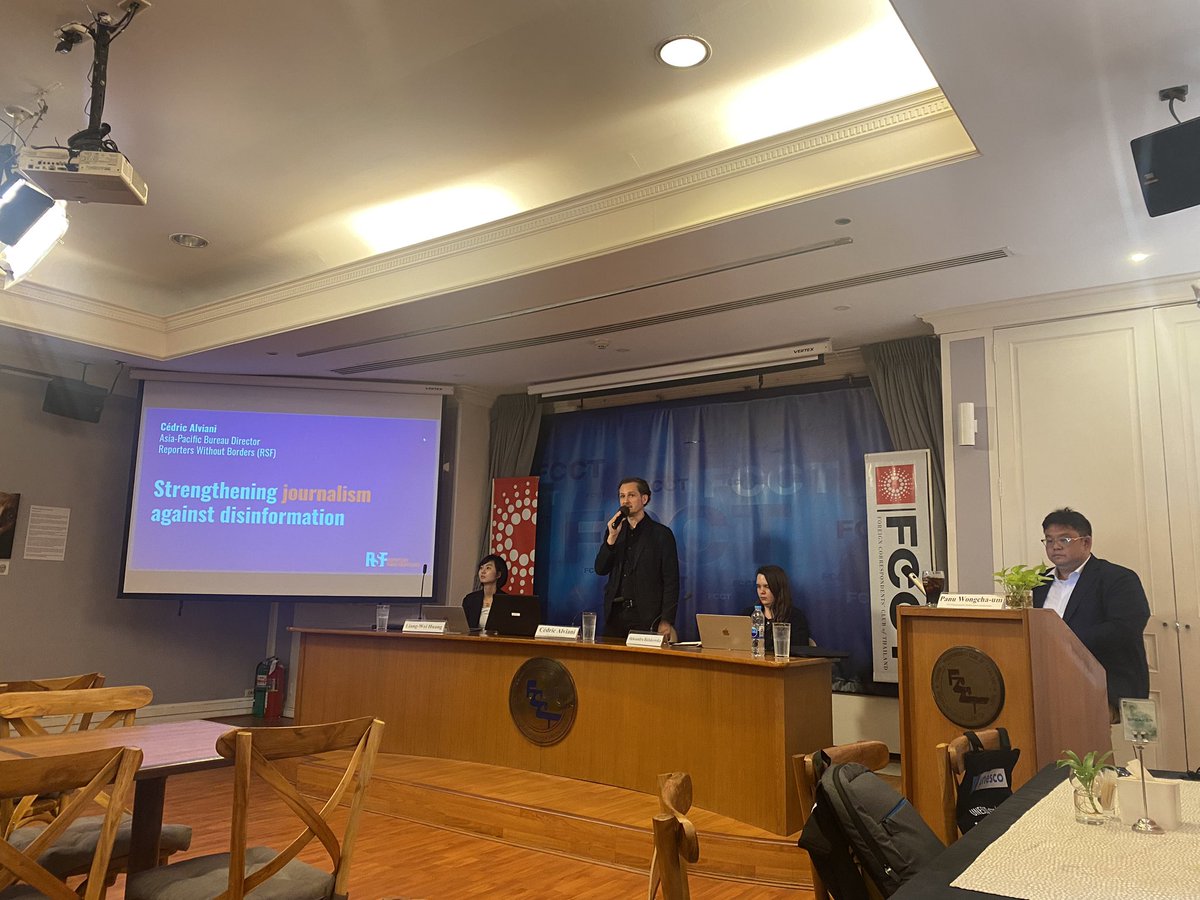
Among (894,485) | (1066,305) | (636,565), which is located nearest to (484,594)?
(636,565)

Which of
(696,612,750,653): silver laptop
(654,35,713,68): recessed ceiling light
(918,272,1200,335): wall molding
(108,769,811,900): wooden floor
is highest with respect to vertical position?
(654,35,713,68): recessed ceiling light

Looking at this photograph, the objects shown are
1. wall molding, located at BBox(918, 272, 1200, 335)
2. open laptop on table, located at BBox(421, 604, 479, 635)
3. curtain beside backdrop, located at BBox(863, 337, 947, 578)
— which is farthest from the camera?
curtain beside backdrop, located at BBox(863, 337, 947, 578)

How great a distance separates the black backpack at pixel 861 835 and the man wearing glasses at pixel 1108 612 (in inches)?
116

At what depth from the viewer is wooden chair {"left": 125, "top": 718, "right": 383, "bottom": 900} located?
2.05 metres

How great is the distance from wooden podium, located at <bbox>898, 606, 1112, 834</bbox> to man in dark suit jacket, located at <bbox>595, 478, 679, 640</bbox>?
1959 millimetres

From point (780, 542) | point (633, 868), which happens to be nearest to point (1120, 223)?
point (780, 542)

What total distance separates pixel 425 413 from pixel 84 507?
8.91 ft

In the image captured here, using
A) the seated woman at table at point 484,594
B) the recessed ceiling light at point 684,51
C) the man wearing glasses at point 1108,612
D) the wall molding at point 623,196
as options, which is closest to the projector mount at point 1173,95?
the wall molding at point 623,196

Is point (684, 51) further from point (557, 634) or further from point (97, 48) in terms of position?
point (557, 634)

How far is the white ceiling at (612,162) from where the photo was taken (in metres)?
3.12

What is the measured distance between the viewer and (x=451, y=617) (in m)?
5.26

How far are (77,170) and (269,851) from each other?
96.3 inches

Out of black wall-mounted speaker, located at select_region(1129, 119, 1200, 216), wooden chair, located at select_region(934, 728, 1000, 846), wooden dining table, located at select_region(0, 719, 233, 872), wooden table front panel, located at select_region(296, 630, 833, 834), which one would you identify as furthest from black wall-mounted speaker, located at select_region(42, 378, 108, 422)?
black wall-mounted speaker, located at select_region(1129, 119, 1200, 216)

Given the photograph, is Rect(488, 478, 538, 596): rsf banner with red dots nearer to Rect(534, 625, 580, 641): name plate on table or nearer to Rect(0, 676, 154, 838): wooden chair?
A: Rect(534, 625, 580, 641): name plate on table
